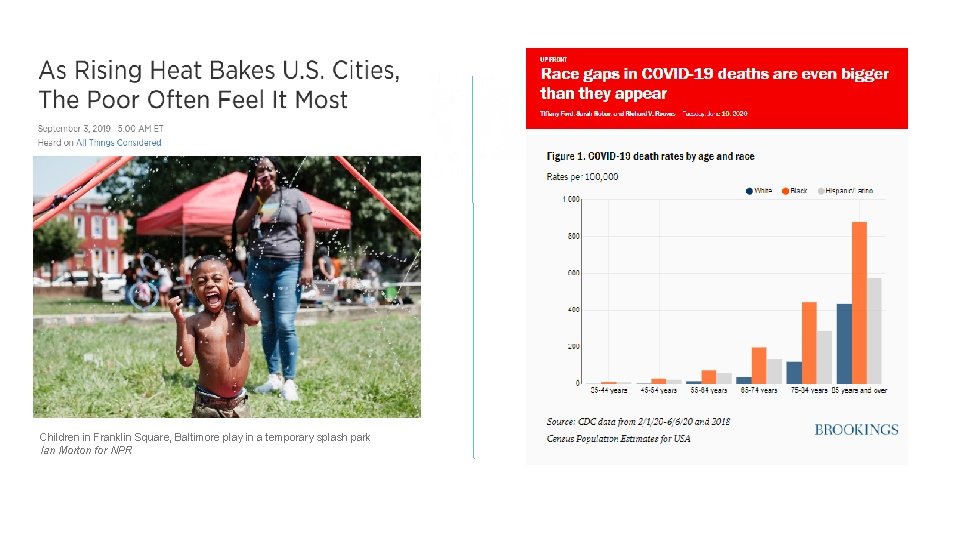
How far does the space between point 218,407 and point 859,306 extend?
3263 millimetres

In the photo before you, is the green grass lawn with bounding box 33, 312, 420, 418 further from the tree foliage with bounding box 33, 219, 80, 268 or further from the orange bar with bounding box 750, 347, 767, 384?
the orange bar with bounding box 750, 347, 767, 384

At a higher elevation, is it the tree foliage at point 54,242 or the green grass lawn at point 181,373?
the tree foliage at point 54,242

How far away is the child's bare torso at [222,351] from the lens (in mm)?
4621

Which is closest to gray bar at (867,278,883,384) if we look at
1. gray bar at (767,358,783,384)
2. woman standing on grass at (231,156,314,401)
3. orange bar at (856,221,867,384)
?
orange bar at (856,221,867,384)

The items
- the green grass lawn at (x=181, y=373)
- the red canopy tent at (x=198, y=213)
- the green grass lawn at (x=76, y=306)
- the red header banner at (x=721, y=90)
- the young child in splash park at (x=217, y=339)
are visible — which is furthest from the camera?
the red canopy tent at (x=198, y=213)

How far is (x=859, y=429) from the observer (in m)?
4.55

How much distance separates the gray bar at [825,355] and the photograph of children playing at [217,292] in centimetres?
204

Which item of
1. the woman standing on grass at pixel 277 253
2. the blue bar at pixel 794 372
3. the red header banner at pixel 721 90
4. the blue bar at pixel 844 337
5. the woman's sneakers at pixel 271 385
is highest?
the red header banner at pixel 721 90

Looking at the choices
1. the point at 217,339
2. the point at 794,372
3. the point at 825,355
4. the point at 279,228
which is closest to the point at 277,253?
the point at 279,228

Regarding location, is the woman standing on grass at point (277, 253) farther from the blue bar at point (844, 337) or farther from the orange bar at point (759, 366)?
the blue bar at point (844, 337)

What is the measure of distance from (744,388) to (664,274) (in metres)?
0.70

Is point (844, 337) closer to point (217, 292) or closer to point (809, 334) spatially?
point (809, 334)

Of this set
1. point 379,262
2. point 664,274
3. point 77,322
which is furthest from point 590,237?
Answer: point 77,322

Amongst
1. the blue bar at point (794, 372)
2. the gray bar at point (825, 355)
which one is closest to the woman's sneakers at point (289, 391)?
the blue bar at point (794, 372)
